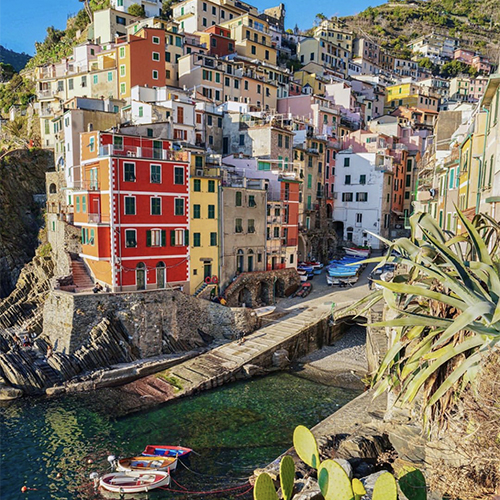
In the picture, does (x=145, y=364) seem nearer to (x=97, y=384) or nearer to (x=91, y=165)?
(x=97, y=384)

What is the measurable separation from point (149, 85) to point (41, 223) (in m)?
23.9

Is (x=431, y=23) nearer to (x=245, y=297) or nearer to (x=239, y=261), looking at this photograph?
(x=239, y=261)

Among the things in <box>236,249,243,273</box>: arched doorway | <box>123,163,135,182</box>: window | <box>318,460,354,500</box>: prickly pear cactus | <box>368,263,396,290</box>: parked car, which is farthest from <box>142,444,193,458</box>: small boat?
<box>368,263,396,290</box>: parked car

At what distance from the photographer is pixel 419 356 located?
34.4 ft

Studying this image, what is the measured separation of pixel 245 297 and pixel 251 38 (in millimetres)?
56662

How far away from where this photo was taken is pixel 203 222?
3897 cm

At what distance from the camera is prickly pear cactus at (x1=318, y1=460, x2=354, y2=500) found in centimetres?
891

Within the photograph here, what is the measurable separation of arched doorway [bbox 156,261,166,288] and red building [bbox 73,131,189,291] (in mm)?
26

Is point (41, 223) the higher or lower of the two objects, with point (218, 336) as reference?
higher

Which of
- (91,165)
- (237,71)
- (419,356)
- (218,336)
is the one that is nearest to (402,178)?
(237,71)

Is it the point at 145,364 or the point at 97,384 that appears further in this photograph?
the point at 145,364

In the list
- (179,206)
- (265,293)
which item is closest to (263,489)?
(179,206)

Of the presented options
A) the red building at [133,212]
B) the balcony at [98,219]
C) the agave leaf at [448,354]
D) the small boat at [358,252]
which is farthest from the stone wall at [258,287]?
the agave leaf at [448,354]

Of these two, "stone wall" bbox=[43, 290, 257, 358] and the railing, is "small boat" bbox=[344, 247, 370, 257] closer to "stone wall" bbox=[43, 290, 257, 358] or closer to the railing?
"stone wall" bbox=[43, 290, 257, 358]
